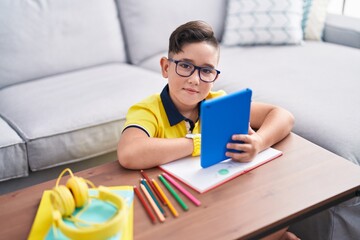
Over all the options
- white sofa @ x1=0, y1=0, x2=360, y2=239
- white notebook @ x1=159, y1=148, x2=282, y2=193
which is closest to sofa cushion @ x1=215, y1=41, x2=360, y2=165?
white sofa @ x1=0, y1=0, x2=360, y2=239

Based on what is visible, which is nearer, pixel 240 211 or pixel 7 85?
pixel 240 211

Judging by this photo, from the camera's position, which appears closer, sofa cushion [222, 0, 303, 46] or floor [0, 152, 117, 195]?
floor [0, 152, 117, 195]

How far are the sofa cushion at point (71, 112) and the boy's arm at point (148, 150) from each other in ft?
1.65

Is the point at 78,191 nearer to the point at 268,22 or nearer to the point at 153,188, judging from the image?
the point at 153,188

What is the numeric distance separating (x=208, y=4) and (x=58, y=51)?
0.89 m

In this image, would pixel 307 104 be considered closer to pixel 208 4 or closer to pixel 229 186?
pixel 229 186

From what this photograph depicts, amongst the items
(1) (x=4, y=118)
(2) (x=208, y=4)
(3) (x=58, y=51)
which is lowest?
(1) (x=4, y=118)

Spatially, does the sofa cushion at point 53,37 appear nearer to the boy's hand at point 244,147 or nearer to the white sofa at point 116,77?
the white sofa at point 116,77

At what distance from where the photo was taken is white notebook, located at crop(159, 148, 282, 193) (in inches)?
36.5

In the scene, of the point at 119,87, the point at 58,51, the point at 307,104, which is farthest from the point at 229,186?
the point at 58,51

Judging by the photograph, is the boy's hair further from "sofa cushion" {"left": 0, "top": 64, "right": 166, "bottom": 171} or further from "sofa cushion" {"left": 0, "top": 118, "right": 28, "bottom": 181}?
"sofa cushion" {"left": 0, "top": 118, "right": 28, "bottom": 181}

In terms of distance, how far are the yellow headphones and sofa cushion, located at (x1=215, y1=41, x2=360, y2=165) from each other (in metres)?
0.80

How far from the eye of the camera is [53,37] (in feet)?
6.35

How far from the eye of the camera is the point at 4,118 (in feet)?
5.15
